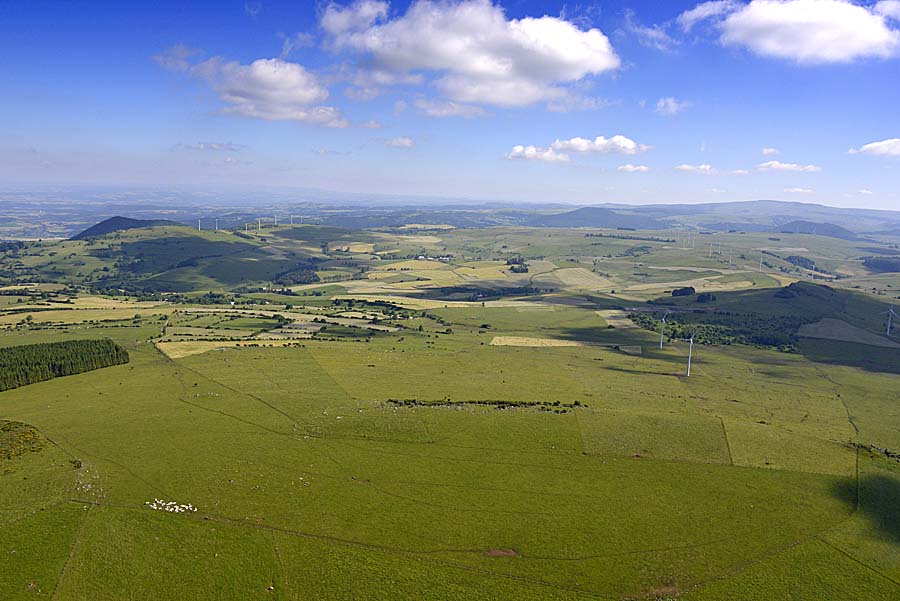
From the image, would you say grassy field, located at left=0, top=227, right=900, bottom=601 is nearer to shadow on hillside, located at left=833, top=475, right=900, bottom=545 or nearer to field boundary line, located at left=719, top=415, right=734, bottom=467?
shadow on hillside, located at left=833, top=475, right=900, bottom=545

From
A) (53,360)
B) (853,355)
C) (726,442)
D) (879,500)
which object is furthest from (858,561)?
(53,360)

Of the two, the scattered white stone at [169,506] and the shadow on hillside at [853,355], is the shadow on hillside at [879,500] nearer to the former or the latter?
the scattered white stone at [169,506]

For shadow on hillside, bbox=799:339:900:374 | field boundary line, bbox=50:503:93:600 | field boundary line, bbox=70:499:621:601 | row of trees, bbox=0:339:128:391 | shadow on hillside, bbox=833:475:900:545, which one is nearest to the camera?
field boundary line, bbox=50:503:93:600

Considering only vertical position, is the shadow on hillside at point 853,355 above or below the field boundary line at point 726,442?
below

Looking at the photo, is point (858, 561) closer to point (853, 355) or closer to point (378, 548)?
point (378, 548)

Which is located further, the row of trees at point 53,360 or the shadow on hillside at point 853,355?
the shadow on hillside at point 853,355

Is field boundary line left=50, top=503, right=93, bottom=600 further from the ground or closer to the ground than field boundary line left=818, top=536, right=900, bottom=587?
further from the ground

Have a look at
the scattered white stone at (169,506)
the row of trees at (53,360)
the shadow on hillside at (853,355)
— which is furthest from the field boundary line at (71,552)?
the shadow on hillside at (853,355)

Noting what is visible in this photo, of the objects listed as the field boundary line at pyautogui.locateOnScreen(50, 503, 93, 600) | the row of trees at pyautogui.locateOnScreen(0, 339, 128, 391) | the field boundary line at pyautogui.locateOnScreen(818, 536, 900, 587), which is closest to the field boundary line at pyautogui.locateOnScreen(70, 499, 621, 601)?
the field boundary line at pyautogui.locateOnScreen(50, 503, 93, 600)
